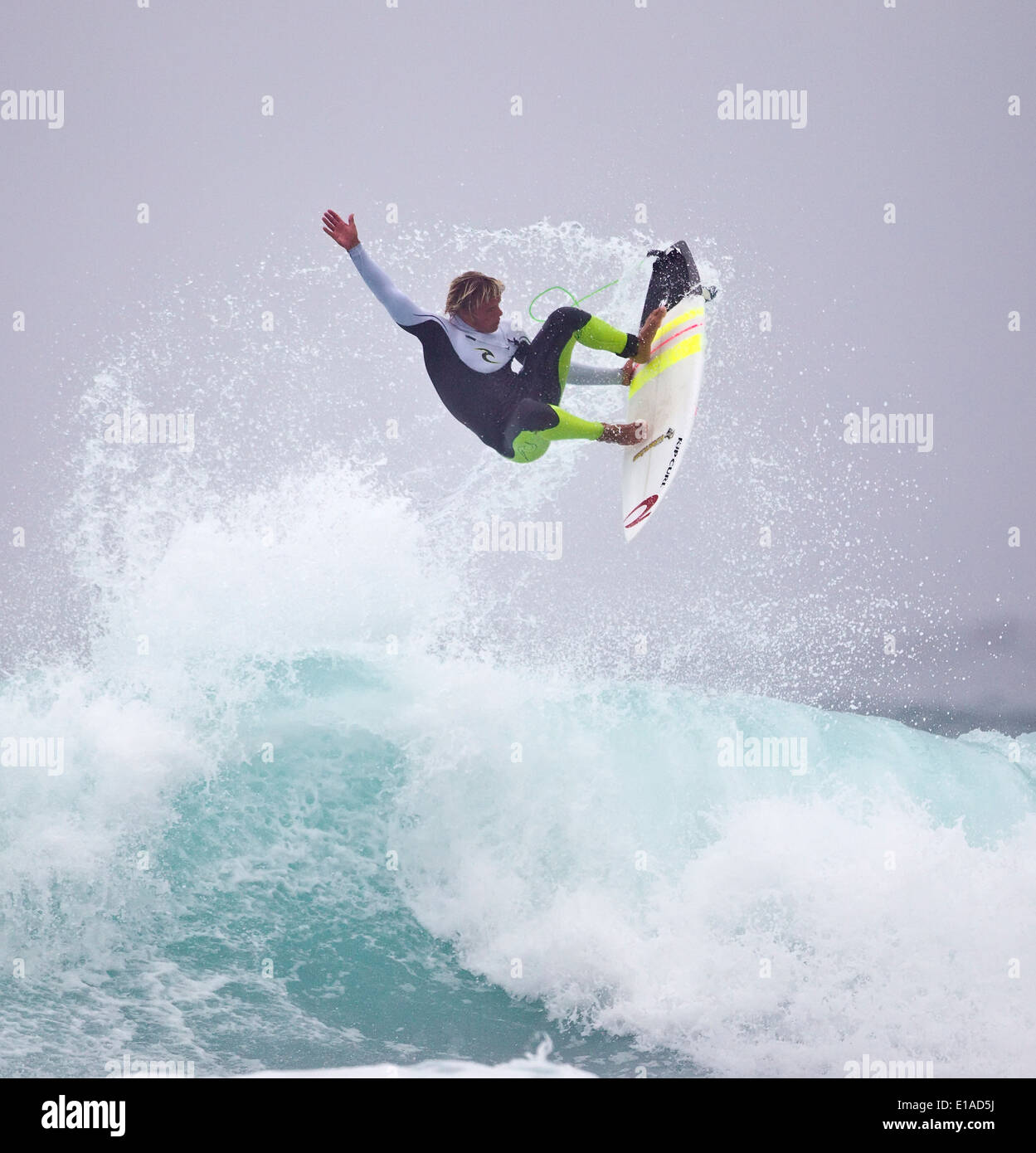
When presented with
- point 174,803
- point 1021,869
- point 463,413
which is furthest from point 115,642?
point 1021,869

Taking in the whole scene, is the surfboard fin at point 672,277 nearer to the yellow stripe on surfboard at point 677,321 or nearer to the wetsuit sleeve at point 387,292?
the yellow stripe on surfboard at point 677,321

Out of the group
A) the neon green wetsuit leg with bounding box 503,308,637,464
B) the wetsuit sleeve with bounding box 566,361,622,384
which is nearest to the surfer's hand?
the neon green wetsuit leg with bounding box 503,308,637,464

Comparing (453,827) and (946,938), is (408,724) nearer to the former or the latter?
(453,827)

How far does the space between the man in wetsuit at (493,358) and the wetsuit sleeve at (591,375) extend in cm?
40

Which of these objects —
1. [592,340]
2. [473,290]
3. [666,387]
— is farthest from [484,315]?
[666,387]

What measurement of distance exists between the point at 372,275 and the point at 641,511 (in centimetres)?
164

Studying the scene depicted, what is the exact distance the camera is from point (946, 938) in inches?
Answer: 204

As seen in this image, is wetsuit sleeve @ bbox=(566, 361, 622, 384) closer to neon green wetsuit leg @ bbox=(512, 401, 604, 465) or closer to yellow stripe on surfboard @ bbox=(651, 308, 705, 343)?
yellow stripe on surfboard @ bbox=(651, 308, 705, 343)

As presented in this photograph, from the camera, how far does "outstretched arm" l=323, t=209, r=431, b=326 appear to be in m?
4.11

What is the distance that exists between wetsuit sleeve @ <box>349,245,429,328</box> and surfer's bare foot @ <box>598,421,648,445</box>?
103cm

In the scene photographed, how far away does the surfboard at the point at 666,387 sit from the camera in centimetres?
464
